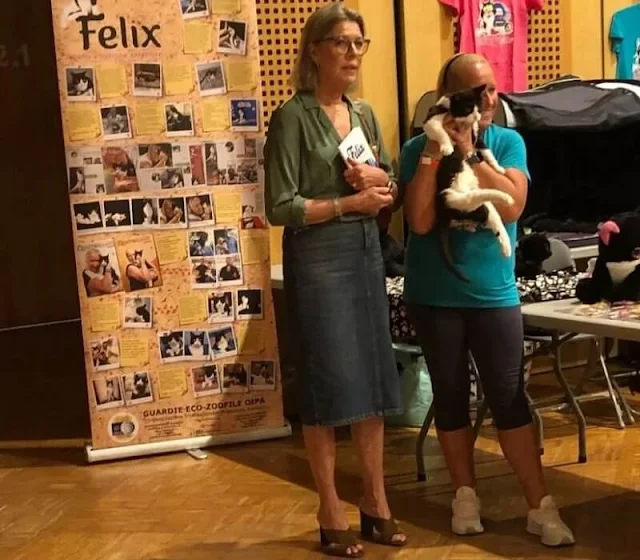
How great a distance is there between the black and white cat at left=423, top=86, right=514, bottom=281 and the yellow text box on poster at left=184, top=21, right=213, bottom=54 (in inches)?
57.0

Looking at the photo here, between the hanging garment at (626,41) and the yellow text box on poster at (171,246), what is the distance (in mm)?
2369

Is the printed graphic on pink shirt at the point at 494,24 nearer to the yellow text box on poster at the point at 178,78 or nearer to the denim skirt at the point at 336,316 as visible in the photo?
the yellow text box on poster at the point at 178,78

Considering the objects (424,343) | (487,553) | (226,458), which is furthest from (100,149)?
(487,553)

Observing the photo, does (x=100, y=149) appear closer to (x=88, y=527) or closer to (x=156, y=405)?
(x=156, y=405)

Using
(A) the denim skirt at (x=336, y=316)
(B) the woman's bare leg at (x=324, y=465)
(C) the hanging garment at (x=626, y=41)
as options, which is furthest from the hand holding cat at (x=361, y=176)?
(C) the hanging garment at (x=626, y=41)

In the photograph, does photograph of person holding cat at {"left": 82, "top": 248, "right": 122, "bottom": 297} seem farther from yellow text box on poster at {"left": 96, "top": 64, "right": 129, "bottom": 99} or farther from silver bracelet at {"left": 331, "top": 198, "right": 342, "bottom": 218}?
silver bracelet at {"left": 331, "top": 198, "right": 342, "bottom": 218}

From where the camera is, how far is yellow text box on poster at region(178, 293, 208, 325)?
415cm

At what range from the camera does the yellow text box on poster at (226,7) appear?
4.06 meters

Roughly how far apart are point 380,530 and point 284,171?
1.06 metres

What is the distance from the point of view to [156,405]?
13.6 ft

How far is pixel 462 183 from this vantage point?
286cm

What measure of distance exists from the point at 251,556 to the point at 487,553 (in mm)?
662

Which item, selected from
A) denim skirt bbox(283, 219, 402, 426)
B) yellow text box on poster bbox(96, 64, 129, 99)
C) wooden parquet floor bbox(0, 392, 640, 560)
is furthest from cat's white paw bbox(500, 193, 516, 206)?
yellow text box on poster bbox(96, 64, 129, 99)

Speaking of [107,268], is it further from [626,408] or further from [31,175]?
[31,175]
